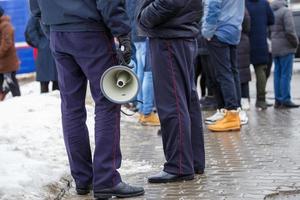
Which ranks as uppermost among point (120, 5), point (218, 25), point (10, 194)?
point (120, 5)

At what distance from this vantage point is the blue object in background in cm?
1584

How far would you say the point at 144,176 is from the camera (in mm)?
5566

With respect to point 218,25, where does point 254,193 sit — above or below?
below

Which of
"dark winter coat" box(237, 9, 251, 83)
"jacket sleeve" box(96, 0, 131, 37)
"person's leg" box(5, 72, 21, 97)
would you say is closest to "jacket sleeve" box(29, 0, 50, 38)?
"jacket sleeve" box(96, 0, 131, 37)

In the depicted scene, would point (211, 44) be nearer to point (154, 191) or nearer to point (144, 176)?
point (144, 176)

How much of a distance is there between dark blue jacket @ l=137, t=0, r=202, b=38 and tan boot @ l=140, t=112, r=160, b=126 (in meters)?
3.37

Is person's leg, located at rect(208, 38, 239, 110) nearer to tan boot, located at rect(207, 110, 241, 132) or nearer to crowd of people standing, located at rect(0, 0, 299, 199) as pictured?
tan boot, located at rect(207, 110, 241, 132)

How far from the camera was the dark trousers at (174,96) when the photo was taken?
17.1ft

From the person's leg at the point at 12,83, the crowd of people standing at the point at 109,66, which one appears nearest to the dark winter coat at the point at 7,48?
the person's leg at the point at 12,83

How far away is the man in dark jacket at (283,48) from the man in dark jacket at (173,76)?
496 centimetres

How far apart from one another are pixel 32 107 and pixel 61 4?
4.54 metres

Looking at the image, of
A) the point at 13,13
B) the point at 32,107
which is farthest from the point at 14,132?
the point at 13,13

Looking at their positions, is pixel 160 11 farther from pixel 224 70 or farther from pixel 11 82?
pixel 11 82

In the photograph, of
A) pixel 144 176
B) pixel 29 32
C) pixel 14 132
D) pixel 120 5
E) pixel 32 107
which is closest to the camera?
pixel 120 5
